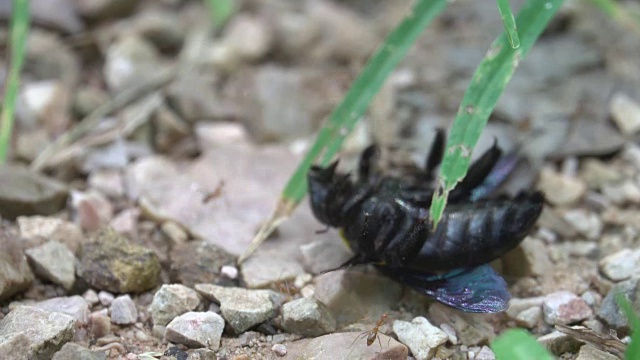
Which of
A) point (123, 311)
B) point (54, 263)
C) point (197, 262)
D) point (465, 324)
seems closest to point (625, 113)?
point (465, 324)

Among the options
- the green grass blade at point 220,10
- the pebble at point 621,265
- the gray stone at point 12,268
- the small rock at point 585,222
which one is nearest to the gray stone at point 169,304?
the gray stone at point 12,268

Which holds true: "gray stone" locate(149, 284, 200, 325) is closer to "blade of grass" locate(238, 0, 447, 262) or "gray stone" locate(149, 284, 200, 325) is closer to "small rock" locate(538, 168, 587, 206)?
"blade of grass" locate(238, 0, 447, 262)

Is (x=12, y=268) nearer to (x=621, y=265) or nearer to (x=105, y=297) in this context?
(x=105, y=297)

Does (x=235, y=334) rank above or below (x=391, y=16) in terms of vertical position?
below

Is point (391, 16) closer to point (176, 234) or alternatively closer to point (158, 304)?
point (176, 234)

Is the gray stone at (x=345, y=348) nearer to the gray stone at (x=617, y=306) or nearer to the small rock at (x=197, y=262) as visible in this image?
the small rock at (x=197, y=262)

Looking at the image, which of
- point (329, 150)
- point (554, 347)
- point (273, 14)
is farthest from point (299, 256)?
point (273, 14)
